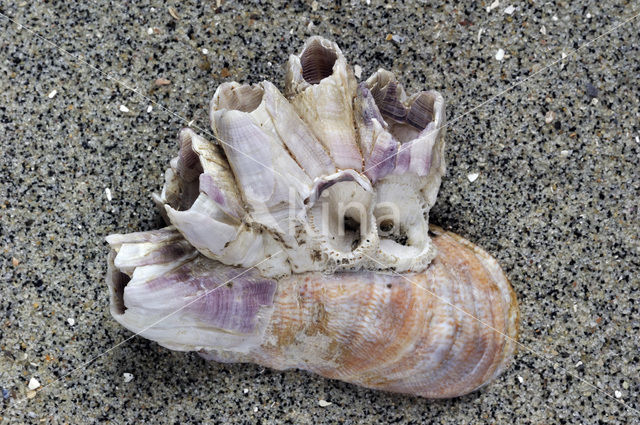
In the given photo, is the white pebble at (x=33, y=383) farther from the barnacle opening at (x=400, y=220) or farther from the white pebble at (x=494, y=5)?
the white pebble at (x=494, y=5)

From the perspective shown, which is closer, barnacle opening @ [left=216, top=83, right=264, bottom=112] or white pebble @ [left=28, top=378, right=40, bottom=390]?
barnacle opening @ [left=216, top=83, right=264, bottom=112]

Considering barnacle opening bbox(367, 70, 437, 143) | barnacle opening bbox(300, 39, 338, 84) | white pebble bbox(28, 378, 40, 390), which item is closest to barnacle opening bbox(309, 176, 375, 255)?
barnacle opening bbox(367, 70, 437, 143)

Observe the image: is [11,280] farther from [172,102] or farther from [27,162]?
[172,102]

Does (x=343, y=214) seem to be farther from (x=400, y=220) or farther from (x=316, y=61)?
(x=316, y=61)

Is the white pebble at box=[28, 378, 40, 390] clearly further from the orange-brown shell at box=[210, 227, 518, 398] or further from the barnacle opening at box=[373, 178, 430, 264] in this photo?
the barnacle opening at box=[373, 178, 430, 264]

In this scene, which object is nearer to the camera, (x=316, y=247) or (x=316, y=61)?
(x=316, y=247)

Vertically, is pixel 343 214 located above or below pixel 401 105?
below

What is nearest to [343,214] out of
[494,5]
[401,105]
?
[401,105]

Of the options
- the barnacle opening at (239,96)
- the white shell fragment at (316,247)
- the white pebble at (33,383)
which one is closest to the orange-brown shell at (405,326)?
the white shell fragment at (316,247)
